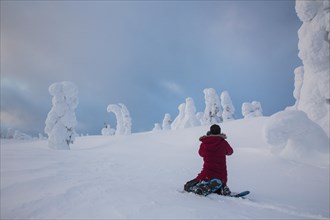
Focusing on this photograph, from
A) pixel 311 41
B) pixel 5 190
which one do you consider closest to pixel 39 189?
pixel 5 190

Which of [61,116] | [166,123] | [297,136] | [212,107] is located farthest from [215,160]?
[166,123]

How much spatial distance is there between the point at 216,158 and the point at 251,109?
143 ft

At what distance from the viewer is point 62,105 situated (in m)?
24.3

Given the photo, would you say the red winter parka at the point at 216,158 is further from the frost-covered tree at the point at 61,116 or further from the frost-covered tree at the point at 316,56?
the frost-covered tree at the point at 61,116

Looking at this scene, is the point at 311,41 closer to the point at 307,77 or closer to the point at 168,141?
the point at 307,77

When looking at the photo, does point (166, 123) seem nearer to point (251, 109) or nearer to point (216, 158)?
point (251, 109)

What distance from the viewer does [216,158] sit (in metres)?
5.50

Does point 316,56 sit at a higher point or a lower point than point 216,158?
higher

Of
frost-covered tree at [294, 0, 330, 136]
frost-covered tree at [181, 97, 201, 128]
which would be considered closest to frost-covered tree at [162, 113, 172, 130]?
frost-covered tree at [181, 97, 201, 128]

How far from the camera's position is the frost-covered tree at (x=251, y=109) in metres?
45.3

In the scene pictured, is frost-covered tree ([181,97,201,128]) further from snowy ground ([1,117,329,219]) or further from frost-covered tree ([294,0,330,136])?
snowy ground ([1,117,329,219])

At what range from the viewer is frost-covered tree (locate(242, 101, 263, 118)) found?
45.3 meters

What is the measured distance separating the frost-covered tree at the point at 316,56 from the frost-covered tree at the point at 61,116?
2192 centimetres

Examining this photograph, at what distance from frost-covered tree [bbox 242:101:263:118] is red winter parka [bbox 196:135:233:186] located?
1661 inches
